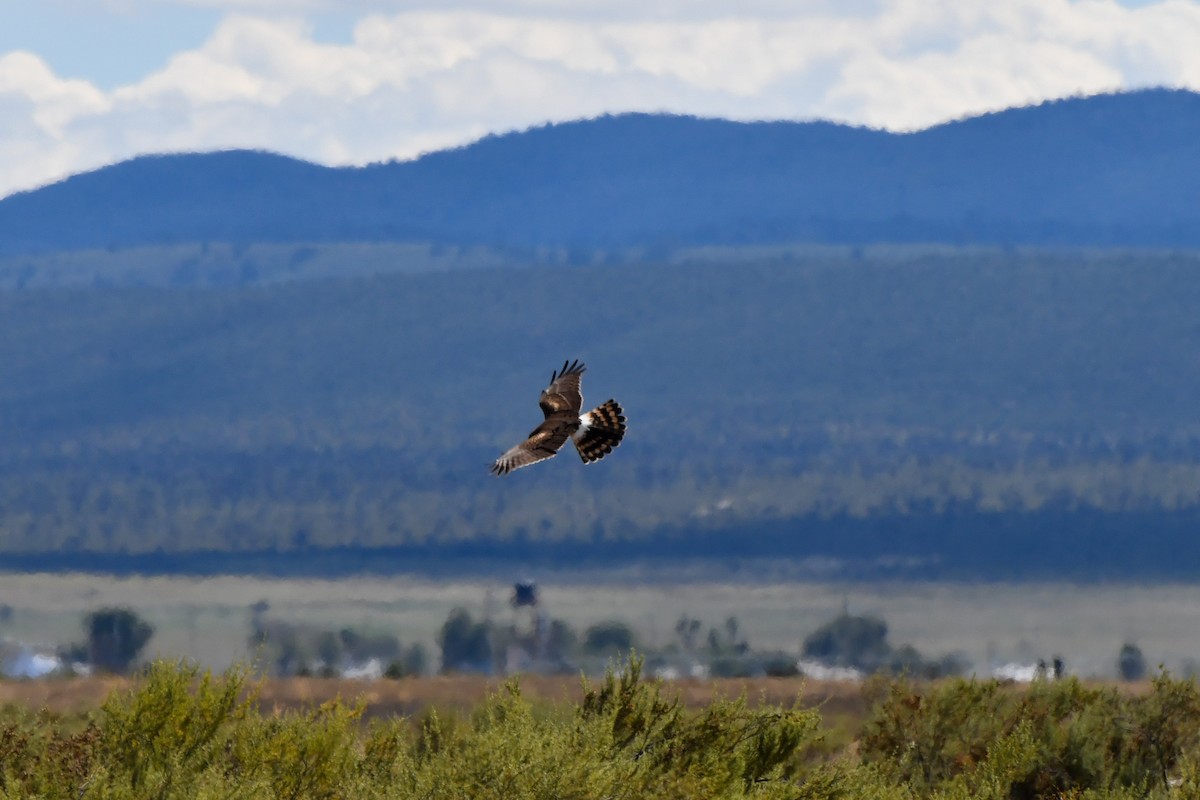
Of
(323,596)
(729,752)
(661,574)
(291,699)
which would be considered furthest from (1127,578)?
(729,752)

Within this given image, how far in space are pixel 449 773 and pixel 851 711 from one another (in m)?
44.4

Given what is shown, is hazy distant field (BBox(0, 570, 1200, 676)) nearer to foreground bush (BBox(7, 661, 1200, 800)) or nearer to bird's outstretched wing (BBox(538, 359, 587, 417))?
foreground bush (BBox(7, 661, 1200, 800))

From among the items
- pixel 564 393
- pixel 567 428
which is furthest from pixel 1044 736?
pixel 567 428

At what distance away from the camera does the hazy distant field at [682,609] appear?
3629 inches

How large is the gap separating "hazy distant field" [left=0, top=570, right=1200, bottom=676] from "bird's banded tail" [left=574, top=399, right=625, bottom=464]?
184 ft

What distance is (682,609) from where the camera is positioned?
339 feet

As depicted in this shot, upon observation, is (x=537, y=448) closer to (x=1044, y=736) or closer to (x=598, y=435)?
(x=598, y=435)

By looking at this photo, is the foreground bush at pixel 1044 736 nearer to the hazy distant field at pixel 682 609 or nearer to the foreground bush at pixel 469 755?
the foreground bush at pixel 469 755

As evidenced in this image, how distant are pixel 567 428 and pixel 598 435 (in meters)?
1.60

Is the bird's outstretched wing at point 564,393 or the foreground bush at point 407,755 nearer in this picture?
the foreground bush at point 407,755

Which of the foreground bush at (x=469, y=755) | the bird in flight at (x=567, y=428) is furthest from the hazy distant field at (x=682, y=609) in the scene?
the bird in flight at (x=567, y=428)

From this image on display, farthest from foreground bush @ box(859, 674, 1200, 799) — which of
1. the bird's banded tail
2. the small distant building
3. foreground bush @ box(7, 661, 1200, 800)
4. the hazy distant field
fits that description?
the small distant building

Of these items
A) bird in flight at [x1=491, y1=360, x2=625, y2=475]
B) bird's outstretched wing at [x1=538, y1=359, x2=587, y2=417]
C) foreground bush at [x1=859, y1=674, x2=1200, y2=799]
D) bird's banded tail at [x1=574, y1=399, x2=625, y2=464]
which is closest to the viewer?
bird in flight at [x1=491, y1=360, x2=625, y2=475]

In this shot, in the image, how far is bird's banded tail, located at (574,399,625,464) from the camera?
2653 centimetres
